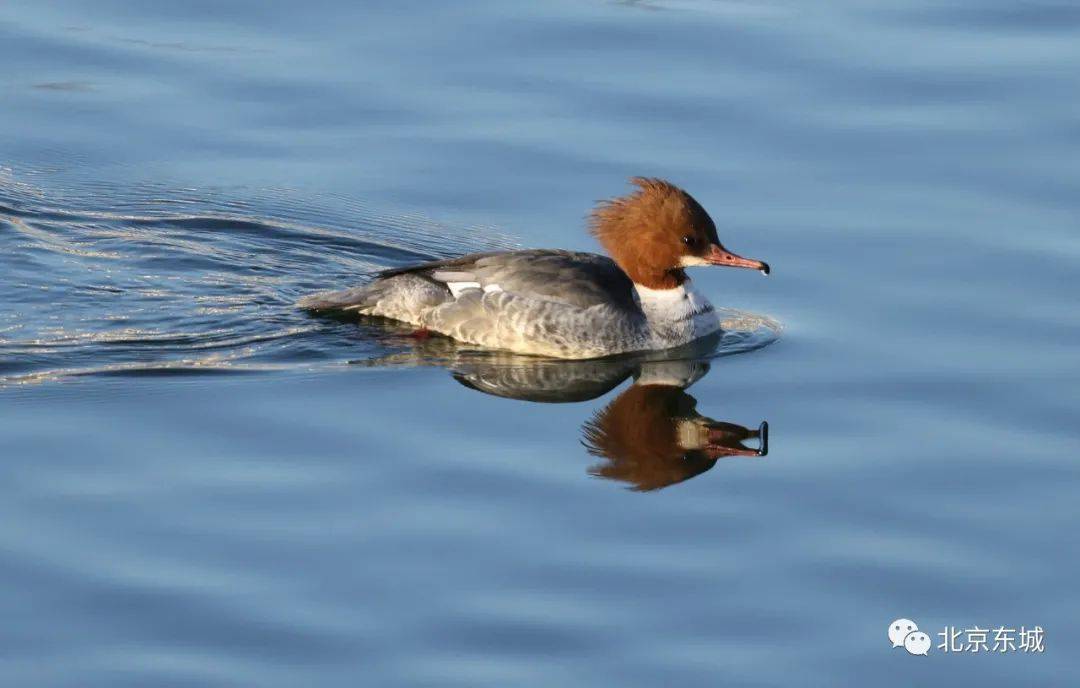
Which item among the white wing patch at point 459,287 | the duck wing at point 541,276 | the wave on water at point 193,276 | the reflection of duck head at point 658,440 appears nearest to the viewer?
the reflection of duck head at point 658,440

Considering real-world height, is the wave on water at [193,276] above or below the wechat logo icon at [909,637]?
above

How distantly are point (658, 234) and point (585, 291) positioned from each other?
0.66 m

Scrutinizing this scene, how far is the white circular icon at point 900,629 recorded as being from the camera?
30.0 ft

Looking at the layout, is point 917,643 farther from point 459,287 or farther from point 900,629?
point 459,287

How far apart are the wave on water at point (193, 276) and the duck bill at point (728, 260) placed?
464 mm

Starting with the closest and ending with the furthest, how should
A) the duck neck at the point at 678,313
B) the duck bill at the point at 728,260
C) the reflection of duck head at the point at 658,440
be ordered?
the reflection of duck head at the point at 658,440 → the duck bill at the point at 728,260 → the duck neck at the point at 678,313

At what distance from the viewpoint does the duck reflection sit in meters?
11.3

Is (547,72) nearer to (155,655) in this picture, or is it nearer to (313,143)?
(313,143)

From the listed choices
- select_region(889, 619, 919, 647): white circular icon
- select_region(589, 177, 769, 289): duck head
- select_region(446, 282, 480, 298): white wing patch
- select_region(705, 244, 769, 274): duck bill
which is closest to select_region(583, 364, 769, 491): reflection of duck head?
select_region(705, 244, 769, 274): duck bill

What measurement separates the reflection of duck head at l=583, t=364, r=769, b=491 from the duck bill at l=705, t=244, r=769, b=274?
1065mm

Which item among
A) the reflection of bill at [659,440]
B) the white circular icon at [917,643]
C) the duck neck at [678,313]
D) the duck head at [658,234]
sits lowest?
the white circular icon at [917,643]

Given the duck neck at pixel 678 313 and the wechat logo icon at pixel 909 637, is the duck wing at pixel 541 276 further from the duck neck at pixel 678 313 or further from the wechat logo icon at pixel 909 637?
the wechat logo icon at pixel 909 637

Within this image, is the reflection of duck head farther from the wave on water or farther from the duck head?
the duck head

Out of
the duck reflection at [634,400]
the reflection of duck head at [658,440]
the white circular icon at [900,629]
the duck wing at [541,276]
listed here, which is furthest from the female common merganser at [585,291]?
Result: the white circular icon at [900,629]
